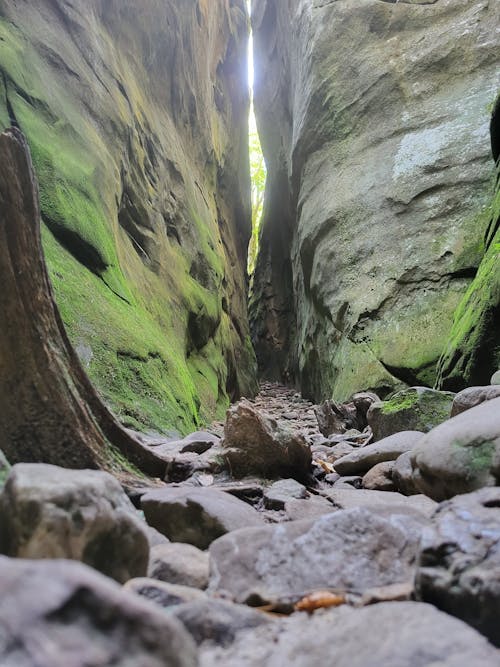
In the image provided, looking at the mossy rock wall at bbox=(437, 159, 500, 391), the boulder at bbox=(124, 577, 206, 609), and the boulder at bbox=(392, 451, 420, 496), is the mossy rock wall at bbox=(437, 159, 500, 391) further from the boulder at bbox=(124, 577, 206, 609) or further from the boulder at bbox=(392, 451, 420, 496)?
the boulder at bbox=(124, 577, 206, 609)

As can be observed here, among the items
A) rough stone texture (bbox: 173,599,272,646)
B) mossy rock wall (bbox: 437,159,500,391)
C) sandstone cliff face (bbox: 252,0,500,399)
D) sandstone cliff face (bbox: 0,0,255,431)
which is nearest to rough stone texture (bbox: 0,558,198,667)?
rough stone texture (bbox: 173,599,272,646)

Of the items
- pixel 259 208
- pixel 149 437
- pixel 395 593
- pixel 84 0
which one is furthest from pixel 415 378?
pixel 259 208

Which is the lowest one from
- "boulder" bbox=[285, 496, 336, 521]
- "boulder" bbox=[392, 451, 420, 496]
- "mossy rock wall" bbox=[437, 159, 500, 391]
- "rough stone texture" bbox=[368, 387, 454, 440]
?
"boulder" bbox=[285, 496, 336, 521]

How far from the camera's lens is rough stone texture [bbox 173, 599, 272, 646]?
903 millimetres

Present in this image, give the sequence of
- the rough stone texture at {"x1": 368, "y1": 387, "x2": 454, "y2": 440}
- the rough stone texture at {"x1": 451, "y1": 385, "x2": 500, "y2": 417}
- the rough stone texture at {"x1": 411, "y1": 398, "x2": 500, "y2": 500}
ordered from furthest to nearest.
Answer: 1. the rough stone texture at {"x1": 368, "y1": 387, "x2": 454, "y2": 440}
2. the rough stone texture at {"x1": 451, "y1": 385, "x2": 500, "y2": 417}
3. the rough stone texture at {"x1": 411, "y1": 398, "x2": 500, "y2": 500}

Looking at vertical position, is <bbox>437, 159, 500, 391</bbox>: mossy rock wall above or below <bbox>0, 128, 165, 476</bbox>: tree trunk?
above

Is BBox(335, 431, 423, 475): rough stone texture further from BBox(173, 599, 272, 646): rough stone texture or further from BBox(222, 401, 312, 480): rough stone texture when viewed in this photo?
BBox(173, 599, 272, 646): rough stone texture

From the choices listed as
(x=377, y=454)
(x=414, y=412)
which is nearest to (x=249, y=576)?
(x=377, y=454)

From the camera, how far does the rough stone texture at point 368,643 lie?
771mm

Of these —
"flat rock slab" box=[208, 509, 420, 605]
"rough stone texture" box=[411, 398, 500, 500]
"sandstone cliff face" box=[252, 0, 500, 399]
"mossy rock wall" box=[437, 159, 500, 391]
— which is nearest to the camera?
"flat rock slab" box=[208, 509, 420, 605]

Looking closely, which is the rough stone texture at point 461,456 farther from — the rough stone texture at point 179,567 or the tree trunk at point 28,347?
the tree trunk at point 28,347

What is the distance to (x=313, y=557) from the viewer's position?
1189 mm

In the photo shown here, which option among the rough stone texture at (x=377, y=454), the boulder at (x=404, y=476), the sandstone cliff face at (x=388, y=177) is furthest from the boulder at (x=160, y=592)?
the sandstone cliff face at (x=388, y=177)

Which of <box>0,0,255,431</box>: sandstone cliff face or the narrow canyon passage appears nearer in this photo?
the narrow canyon passage
